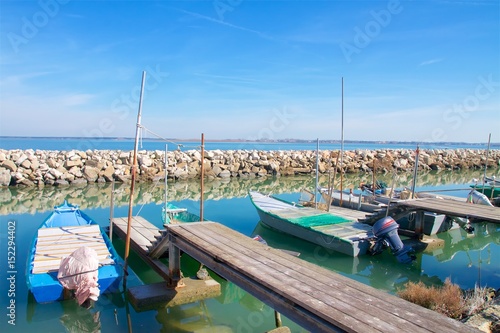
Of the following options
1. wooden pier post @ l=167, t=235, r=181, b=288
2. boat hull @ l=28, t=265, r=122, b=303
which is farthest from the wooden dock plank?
boat hull @ l=28, t=265, r=122, b=303

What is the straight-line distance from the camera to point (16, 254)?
31.8ft

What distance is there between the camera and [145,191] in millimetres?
21203

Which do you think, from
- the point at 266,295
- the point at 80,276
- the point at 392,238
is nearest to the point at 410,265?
the point at 392,238

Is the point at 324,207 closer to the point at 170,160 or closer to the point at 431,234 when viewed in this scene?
the point at 431,234

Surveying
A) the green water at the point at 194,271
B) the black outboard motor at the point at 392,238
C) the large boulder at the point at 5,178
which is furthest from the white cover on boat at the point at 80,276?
the large boulder at the point at 5,178

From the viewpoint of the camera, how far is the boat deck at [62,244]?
7.39 meters

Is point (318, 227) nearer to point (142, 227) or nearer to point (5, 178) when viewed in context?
point (142, 227)

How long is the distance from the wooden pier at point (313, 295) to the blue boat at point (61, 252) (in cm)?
227

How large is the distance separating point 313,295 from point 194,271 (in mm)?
5586

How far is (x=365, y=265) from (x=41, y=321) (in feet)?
23.7

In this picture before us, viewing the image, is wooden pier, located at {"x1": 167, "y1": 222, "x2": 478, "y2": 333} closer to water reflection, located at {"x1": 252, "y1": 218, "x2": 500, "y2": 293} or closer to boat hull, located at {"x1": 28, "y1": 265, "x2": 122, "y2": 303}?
boat hull, located at {"x1": 28, "y1": 265, "x2": 122, "y2": 303}

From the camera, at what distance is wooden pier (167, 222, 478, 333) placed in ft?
10.9

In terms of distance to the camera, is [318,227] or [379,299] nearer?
Result: [379,299]

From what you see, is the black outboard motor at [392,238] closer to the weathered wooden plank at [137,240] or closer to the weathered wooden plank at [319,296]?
the weathered wooden plank at [319,296]
